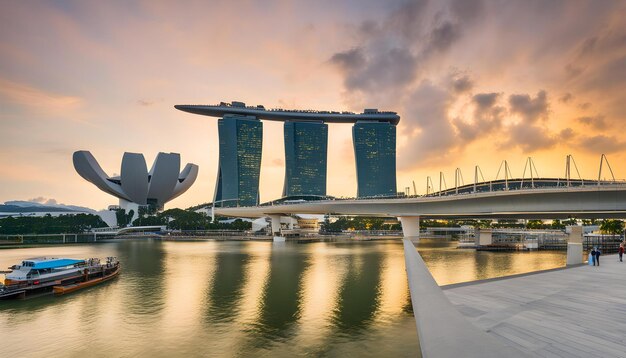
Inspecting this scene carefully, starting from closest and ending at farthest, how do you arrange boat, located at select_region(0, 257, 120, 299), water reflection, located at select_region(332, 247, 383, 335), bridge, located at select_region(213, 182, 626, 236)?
water reflection, located at select_region(332, 247, 383, 335), boat, located at select_region(0, 257, 120, 299), bridge, located at select_region(213, 182, 626, 236)

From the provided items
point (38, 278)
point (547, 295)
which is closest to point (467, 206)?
point (547, 295)

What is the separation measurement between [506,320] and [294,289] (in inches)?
828

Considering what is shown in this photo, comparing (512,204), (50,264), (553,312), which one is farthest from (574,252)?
(50,264)

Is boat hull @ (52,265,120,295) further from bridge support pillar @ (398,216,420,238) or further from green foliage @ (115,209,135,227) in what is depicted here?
green foliage @ (115,209,135,227)

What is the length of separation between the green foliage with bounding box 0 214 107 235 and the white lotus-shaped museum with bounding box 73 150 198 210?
34555mm

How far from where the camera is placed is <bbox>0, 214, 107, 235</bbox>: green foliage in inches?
4175

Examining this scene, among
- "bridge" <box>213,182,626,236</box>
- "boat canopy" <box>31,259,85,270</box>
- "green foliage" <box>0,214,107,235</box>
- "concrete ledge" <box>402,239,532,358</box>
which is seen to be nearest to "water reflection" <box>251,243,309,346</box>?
"concrete ledge" <box>402,239,532,358</box>

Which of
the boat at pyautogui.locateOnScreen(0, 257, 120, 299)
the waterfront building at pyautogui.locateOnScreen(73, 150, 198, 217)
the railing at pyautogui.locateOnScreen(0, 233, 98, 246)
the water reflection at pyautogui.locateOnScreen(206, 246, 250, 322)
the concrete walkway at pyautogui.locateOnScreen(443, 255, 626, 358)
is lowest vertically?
the railing at pyautogui.locateOnScreen(0, 233, 98, 246)

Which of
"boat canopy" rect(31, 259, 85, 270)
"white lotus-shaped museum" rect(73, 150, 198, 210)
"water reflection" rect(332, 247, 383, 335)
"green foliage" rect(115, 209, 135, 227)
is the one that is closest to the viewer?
"water reflection" rect(332, 247, 383, 335)

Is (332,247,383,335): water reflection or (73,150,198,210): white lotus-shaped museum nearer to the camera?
(332,247,383,335): water reflection

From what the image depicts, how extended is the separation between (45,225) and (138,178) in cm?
5004

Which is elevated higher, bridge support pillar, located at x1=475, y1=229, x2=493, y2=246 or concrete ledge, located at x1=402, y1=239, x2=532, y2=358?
concrete ledge, located at x1=402, y1=239, x2=532, y2=358

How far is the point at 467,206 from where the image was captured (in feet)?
184

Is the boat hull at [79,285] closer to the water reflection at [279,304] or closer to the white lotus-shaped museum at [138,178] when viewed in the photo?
the water reflection at [279,304]
